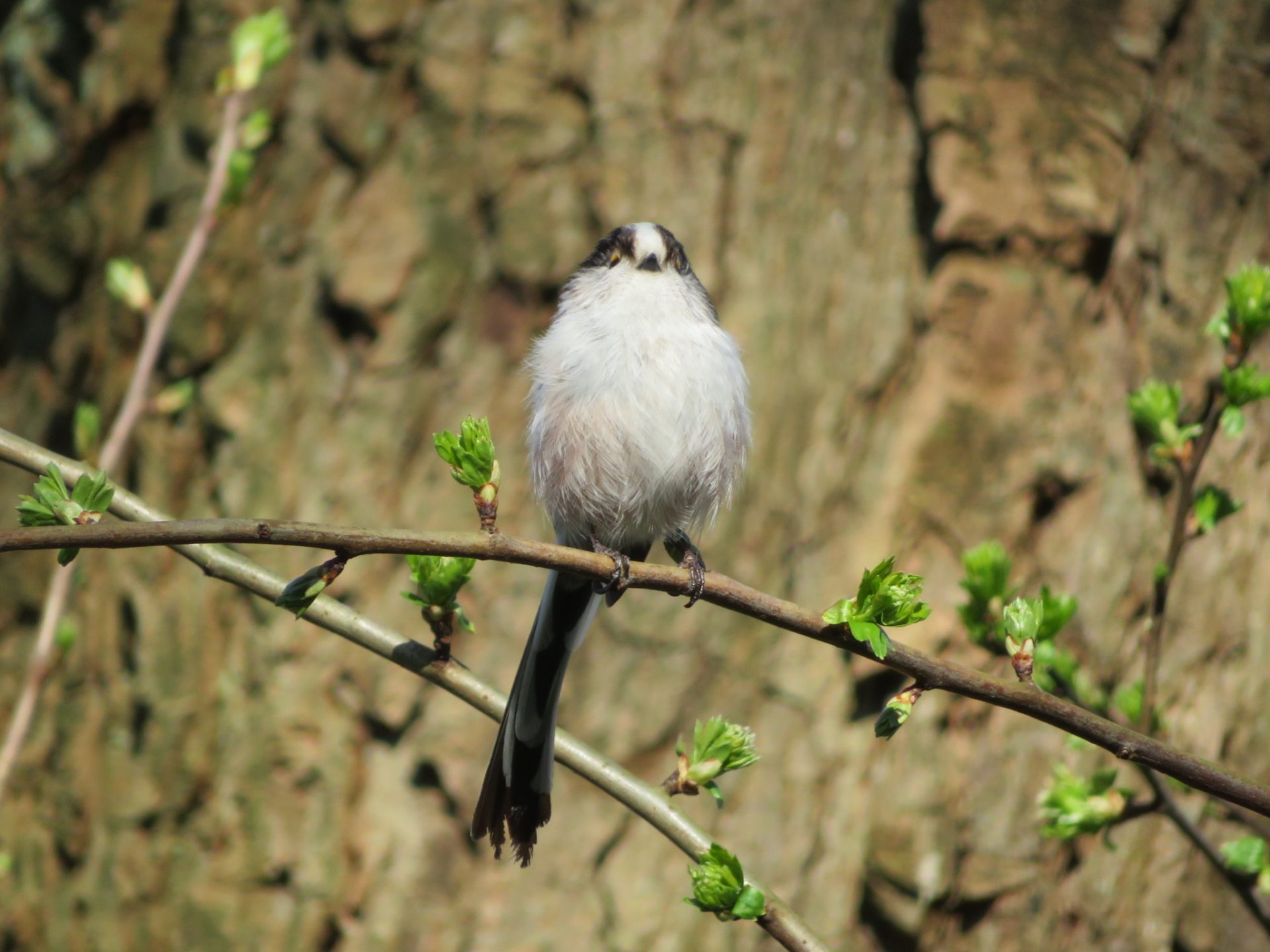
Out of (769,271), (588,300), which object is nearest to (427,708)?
(588,300)

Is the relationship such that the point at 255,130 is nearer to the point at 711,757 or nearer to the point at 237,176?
the point at 237,176

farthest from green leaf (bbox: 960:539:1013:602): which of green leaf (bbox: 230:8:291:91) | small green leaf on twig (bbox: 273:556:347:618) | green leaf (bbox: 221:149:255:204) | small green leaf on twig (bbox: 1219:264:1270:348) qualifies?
green leaf (bbox: 230:8:291:91)

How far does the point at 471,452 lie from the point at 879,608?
692mm

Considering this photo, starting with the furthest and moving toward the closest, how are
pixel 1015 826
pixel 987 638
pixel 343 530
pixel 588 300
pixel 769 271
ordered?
pixel 769 271 < pixel 1015 826 < pixel 588 300 < pixel 987 638 < pixel 343 530

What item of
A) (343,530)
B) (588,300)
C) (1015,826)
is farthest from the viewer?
(1015,826)

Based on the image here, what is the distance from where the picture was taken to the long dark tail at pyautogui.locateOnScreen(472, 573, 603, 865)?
6.74 ft

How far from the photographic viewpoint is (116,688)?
369 centimetres

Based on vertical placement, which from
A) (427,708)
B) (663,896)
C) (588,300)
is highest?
(588,300)

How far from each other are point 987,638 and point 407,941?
7.51 ft

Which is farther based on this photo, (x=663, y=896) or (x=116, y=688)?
(x=116, y=688)

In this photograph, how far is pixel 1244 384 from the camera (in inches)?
75.5

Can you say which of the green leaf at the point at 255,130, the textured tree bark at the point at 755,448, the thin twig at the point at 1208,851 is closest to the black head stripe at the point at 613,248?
the textured tree bark at the point at 755,448

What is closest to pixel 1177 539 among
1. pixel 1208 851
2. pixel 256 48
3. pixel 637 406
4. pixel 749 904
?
pixel 1208 851

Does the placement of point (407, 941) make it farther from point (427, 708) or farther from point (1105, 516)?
point (1105, 516)
